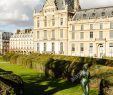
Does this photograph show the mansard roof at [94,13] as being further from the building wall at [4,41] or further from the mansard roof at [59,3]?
the building wall at [4,41]

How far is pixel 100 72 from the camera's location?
858 inches

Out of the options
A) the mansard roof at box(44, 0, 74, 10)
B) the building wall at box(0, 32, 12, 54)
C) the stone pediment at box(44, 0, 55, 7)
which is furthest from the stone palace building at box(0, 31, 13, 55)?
the mansard roof at box(44, 0, 74, 10)

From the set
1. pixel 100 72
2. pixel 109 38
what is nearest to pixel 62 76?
pixel 100 72

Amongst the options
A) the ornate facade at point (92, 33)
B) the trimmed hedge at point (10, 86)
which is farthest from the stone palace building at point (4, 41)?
the trimmed hedge at point (10, 86)

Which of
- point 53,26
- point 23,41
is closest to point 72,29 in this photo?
point 53,26

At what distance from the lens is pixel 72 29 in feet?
256

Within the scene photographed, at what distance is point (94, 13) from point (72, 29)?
7.56 metres

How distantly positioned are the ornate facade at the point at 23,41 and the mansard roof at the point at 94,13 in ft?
229

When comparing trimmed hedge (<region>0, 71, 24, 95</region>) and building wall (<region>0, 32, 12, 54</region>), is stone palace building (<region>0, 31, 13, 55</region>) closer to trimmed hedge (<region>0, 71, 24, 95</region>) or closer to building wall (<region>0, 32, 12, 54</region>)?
building wall (<region>0, 32, 12, 54</region>)

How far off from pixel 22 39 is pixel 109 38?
3452 inches

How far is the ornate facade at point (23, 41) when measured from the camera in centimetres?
14850

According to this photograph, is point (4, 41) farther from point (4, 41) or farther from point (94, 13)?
point (94, 13)

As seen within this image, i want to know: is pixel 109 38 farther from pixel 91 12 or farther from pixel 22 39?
pixel 22 39

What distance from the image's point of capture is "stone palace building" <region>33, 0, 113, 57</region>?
70875mm
